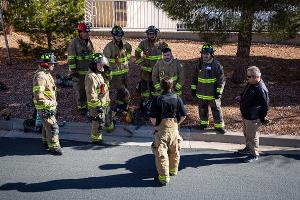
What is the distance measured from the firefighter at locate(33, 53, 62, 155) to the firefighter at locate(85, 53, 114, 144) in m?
0.66

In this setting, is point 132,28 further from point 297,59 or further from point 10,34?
point 297,59

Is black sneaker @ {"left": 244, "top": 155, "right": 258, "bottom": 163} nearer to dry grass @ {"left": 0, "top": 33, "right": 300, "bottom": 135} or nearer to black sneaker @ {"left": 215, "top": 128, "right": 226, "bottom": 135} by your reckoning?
black sneaker @ {"left": 215, "top": 128, "right": 226, "bottom": 135}

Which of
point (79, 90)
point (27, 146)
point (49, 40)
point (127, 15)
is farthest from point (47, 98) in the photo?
point (127, 15)

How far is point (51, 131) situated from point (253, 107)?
3592mm

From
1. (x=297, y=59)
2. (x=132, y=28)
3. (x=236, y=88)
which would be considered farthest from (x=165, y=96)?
(x=132, y=28)

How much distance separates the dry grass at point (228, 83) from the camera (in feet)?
28.2

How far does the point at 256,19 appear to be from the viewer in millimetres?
8477

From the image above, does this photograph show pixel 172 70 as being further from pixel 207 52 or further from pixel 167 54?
pixel 207 52

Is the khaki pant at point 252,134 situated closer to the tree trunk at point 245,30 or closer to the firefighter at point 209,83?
the firefighter at point 209,83

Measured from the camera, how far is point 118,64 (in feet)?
28.8

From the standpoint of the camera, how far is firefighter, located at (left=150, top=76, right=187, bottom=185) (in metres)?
6.14

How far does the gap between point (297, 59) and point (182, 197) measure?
8106mm

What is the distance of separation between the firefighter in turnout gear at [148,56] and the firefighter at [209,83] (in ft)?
4.98

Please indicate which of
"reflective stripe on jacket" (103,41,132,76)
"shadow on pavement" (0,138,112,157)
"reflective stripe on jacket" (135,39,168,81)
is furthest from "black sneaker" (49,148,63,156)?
"reflective stripe on jacket" (135,39,168,81)
